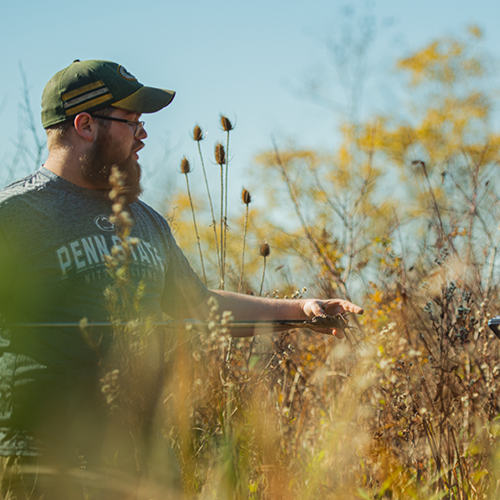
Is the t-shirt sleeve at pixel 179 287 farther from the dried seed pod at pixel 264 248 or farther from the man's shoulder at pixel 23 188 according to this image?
the dried seed pod at pixel 264 248

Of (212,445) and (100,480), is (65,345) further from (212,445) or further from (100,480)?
(212,445)

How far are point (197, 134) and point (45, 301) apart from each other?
1862mm

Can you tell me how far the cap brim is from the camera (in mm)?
2068

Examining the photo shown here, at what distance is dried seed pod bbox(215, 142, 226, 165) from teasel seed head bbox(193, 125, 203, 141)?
14 cm

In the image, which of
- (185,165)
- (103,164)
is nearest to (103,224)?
(103,164)

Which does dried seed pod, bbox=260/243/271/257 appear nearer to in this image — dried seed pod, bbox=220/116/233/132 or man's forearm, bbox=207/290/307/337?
dried seed pod, bbox=220/116/233/132

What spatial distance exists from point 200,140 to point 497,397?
2.11m

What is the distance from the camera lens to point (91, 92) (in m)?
2.03

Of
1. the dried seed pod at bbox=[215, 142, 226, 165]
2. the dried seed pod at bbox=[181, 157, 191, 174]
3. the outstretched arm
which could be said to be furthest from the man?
the dried seed pod at bbox=[181, 157, 191, 174]

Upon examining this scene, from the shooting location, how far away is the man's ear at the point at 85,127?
1999 mm

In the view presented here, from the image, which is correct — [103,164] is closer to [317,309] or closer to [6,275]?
[6,275]

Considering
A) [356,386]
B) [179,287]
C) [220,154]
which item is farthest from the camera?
[220,154]

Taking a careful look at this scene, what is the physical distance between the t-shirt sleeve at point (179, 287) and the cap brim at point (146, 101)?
1.61 ft

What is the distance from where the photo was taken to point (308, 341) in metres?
4.29
